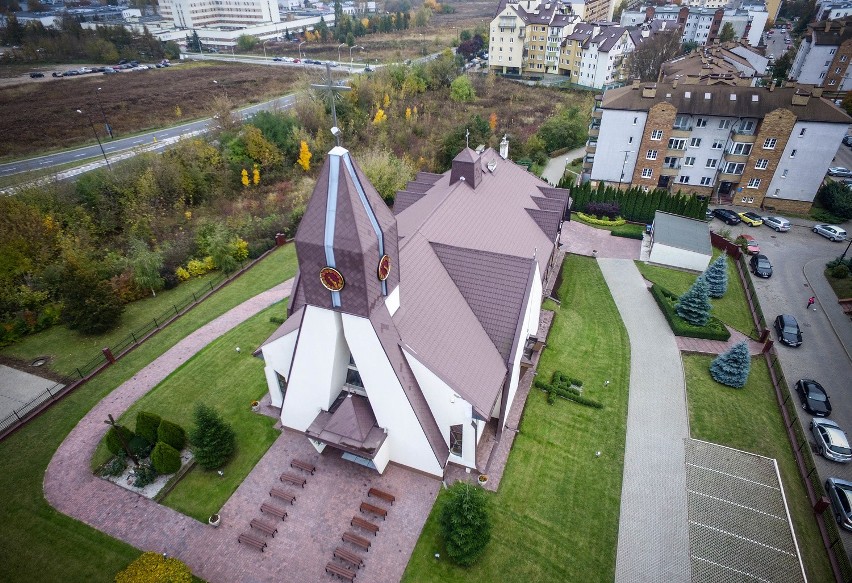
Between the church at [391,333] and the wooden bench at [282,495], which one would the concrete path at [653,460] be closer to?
the church at [391,333]

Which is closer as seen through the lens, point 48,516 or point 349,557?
point 349,557

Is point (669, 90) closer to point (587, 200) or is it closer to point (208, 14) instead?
point (587, 200)

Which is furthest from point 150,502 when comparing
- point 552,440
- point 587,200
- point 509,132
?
point 509,132

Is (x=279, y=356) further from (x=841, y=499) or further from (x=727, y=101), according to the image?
(x=727, y=101)

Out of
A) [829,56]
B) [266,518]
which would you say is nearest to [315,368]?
[266,518]

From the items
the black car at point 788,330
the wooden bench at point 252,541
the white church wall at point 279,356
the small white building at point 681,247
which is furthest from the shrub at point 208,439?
the small white building at point 681,247

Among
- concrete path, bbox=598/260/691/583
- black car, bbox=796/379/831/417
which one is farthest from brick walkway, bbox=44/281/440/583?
black car, bbox=796/379/831/417
